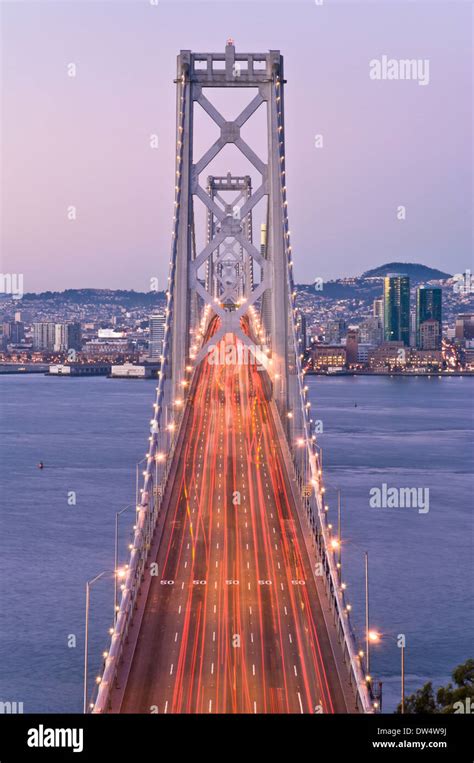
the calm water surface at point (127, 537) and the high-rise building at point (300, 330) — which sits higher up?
the high-rise building at point (300, 330)

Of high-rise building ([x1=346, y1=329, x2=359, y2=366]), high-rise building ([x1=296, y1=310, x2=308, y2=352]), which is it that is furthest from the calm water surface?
high-rise building ([x1=346, y1=329, x2=359, y2=366])

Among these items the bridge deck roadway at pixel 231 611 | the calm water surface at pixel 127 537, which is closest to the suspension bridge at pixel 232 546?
the bridge deck roadway at pixel 231 611

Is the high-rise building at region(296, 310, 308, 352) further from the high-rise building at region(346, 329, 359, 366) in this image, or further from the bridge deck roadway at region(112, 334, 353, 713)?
the high-rise building at region(346, 329, 359, 366)

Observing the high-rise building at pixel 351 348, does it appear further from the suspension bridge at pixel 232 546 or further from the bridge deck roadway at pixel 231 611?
the bridge deck roadway at pixel 231 611

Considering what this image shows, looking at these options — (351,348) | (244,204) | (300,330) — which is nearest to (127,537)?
(244,204)

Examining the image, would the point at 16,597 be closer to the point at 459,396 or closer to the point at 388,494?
the point at 388,494
